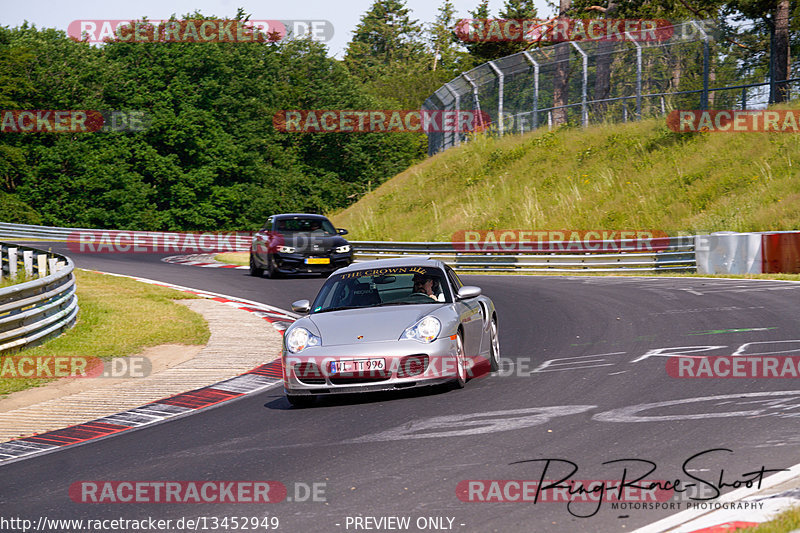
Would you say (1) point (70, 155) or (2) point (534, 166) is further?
(1) point (70, 155)

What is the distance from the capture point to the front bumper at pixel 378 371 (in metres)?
8.63

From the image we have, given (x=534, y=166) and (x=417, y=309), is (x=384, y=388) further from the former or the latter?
(x=534, y=166)

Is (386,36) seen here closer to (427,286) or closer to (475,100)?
(475,100)

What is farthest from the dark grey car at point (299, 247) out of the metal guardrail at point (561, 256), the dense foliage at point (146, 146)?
the dense foliage at point (146, 146)

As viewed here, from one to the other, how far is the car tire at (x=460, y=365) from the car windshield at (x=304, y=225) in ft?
51.5

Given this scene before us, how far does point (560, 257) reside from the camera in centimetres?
2694

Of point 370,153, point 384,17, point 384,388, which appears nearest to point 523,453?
point 384,388

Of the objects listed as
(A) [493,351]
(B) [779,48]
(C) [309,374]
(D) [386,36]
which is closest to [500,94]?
(B) [779,48]

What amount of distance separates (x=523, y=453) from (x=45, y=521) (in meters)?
3.00

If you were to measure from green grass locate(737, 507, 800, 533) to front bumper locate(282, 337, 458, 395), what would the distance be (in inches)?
174

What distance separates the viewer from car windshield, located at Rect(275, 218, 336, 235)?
24.8m

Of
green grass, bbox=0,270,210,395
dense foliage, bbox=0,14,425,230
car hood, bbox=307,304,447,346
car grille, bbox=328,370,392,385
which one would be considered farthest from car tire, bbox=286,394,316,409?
dense foliage, bbox=0,14,425,230

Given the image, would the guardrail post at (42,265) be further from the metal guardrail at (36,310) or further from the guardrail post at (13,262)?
the metal guardrail at (36,310)

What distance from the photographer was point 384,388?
8.67m
